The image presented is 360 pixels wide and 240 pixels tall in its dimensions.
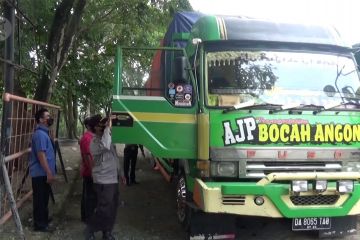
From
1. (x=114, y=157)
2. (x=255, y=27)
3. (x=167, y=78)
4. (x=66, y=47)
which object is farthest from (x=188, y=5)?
(x=114, y=157)

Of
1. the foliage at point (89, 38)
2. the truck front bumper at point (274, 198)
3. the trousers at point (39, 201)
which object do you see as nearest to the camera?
the truck front bumper at point (274, 198)

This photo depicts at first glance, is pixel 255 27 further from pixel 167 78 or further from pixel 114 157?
pixel 114 157

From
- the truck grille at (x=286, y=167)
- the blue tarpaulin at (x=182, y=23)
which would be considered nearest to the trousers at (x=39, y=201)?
the truck grille at (x=286, y=167)

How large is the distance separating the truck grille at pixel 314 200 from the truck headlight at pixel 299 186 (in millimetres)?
147

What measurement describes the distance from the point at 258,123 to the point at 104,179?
1.89 metres

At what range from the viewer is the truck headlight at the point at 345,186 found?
5043 millimetres

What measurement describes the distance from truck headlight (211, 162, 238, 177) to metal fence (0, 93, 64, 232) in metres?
2.24

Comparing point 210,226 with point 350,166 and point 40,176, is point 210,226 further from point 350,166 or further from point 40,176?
point 40,176

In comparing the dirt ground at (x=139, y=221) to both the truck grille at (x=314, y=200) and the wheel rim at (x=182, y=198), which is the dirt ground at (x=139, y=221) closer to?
the wheel rim at (x=182, y=198)

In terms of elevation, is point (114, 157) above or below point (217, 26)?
below

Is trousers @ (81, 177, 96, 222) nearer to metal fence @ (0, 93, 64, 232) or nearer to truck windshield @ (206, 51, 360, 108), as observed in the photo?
metal fence @ (0, 93, 64, 232)

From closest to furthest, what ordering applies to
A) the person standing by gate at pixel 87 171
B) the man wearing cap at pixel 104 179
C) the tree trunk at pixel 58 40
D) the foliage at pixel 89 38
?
the man wearing cap at pixel 104 179 < the person standing by gate at pixel 87 171 < the tree trunk at pixel 58 40 < the foliage at pixel 89 38

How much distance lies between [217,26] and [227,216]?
7.32 ft

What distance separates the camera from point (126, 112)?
548cm
